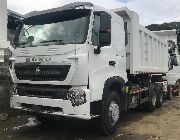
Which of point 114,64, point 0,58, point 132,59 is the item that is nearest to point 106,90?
point 114,64

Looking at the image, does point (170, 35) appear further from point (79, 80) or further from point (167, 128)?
point (79, 80)

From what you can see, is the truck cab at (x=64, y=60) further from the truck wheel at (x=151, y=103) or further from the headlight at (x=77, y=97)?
the truck wheel at (x=151, y=103)

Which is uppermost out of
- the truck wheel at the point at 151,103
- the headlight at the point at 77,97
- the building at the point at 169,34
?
the building at the point at 169,34

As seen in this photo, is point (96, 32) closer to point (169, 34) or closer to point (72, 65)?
point (72, 65)

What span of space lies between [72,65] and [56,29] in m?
1.01

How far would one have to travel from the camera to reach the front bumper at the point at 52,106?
251 inches

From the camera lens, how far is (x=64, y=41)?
666 cm

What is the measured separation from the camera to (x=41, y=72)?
6.82 m

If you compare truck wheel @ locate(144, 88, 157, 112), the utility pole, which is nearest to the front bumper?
the utility pole

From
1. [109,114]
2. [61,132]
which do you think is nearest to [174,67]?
[109,114]

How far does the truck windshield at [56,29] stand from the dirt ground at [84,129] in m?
2.16

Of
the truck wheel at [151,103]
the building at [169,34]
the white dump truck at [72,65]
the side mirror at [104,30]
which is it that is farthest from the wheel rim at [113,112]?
the building at [169,34]

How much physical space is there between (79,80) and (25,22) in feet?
7.21

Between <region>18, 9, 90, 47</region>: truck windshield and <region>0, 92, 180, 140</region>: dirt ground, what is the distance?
2159mm
